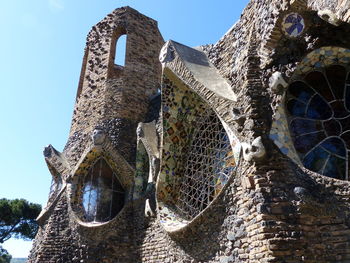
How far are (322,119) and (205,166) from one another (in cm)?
175

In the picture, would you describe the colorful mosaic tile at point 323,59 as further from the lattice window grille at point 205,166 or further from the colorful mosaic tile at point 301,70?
the lattice window grille at point 205,166

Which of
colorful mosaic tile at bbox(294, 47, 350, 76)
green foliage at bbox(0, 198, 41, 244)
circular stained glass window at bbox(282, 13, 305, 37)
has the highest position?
green foliage at bbox(0, 198, 41, 244)

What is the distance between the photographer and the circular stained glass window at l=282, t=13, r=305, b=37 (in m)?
3.87

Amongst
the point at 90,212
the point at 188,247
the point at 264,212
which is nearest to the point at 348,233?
the point at 264,212

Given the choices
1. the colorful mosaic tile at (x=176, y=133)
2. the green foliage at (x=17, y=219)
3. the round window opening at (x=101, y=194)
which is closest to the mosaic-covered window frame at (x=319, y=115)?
the colorful mosaic tile at (x=176, y=133)

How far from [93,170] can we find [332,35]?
15.9ft

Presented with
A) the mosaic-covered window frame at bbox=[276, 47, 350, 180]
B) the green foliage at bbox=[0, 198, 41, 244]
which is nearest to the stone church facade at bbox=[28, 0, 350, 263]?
the mosaic-covered window frame at bbox=[276, 47, 350, 180]

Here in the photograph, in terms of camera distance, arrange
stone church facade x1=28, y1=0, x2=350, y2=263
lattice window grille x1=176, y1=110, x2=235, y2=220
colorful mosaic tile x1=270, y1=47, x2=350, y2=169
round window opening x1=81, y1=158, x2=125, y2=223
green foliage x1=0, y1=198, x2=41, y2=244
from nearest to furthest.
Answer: stone church facade x1=28, y1=0, x2=350, y2=263 → colorful mosaic tile x1=270, y1=47, x2=350, y2=169 → lattice window grille x1=176, y1=110, x2=235, y2=220 → round window opening x1=81, y1=158, x2=125, y2=223 → green foliage x1=0, y1=198, x2=41, y2=244

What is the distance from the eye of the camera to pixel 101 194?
6.76 meters

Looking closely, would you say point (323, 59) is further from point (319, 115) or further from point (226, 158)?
point (226, 158)

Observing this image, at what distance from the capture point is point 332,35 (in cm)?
377

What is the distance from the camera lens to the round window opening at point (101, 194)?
6.61 meters

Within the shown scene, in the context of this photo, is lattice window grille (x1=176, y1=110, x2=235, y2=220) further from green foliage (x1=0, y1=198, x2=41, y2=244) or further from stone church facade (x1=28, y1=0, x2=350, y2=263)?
green foliage (x1=0, y1=198, x2=41, y2=244)

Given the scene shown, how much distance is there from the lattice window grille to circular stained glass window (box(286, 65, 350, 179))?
0.98 m
